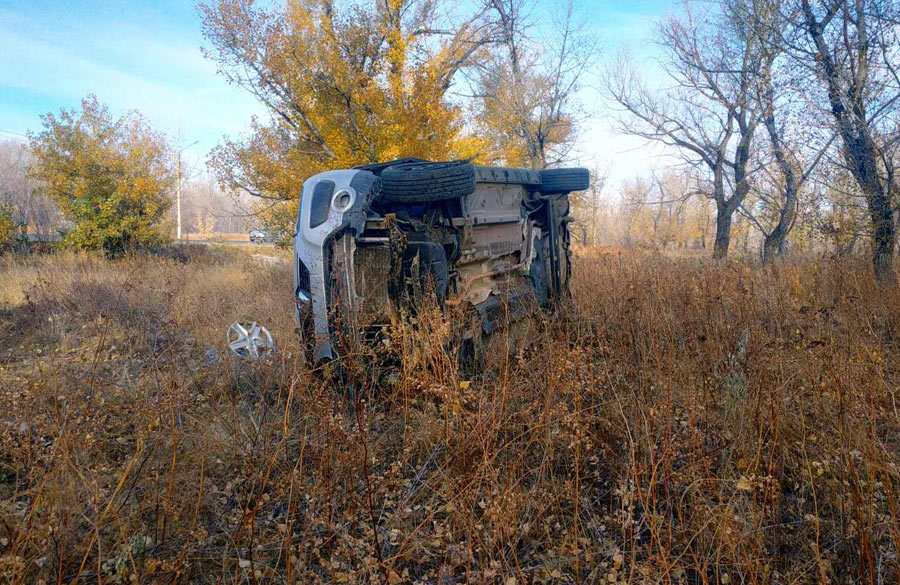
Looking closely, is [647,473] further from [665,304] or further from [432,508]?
[665,304]

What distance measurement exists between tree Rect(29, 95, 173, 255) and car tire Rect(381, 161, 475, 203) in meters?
14.0

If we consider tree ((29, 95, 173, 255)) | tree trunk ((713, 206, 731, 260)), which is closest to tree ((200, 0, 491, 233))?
tree ((29, 95, 173, 255))

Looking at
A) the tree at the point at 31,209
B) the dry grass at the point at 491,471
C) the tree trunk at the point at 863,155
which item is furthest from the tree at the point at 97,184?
the tree trunk at the point at 863,155

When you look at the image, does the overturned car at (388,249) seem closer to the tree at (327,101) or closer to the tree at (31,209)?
the tree at (327,101)

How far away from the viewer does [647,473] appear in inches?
90.0

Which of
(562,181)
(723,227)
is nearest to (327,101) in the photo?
(562,181)

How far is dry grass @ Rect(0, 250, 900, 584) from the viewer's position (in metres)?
1.88

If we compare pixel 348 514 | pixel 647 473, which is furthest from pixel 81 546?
pixel 647 473

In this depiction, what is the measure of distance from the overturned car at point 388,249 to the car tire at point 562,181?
1.35 metres

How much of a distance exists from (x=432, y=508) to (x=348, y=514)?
0.44 meters

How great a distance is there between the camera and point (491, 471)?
219 cm

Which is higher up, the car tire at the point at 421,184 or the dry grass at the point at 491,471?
the car tire at the point at 421,184

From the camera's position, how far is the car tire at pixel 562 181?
17.6 feet

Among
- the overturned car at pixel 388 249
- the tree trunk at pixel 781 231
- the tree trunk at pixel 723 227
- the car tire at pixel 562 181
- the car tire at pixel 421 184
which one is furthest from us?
the tree trunk at pixel 723 227
